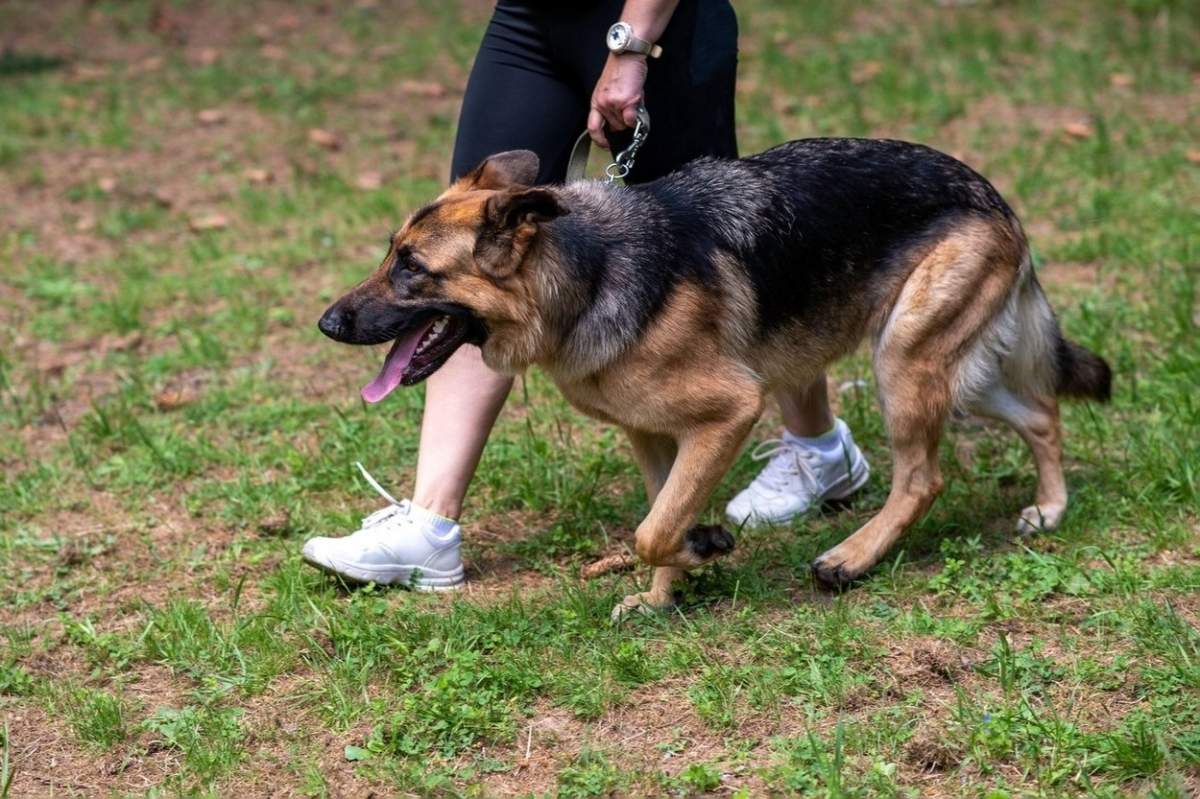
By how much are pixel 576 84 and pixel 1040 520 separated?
6.59 ft

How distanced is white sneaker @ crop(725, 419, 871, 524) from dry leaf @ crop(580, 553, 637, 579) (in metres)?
0.44

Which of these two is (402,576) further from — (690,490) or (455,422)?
(690,490)

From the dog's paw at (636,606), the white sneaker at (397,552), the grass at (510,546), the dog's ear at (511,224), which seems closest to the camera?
the grass at (510,546)

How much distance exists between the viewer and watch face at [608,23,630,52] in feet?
12.9

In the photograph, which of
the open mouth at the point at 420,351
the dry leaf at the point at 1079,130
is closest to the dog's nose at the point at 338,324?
the open mouth at the point at 420,351

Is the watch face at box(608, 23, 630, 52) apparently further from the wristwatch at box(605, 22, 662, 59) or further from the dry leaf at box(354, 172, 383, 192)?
the dry leaf at box(354, 172, 383, 192)

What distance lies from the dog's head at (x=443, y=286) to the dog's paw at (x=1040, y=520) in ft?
5.88

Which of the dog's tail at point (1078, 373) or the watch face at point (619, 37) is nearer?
the watch face at point (619, 37)

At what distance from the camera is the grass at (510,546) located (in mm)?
3410

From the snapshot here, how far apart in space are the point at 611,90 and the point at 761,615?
5.11 ft

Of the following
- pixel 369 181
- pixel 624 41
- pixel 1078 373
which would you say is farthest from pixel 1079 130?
pixel 624 41

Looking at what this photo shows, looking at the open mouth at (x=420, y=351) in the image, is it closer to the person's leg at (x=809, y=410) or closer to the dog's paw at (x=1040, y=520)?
the person's leg at (x=809, y=410)

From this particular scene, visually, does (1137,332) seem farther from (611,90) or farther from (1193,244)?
(611,90)

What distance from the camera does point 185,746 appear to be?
3.50 m
